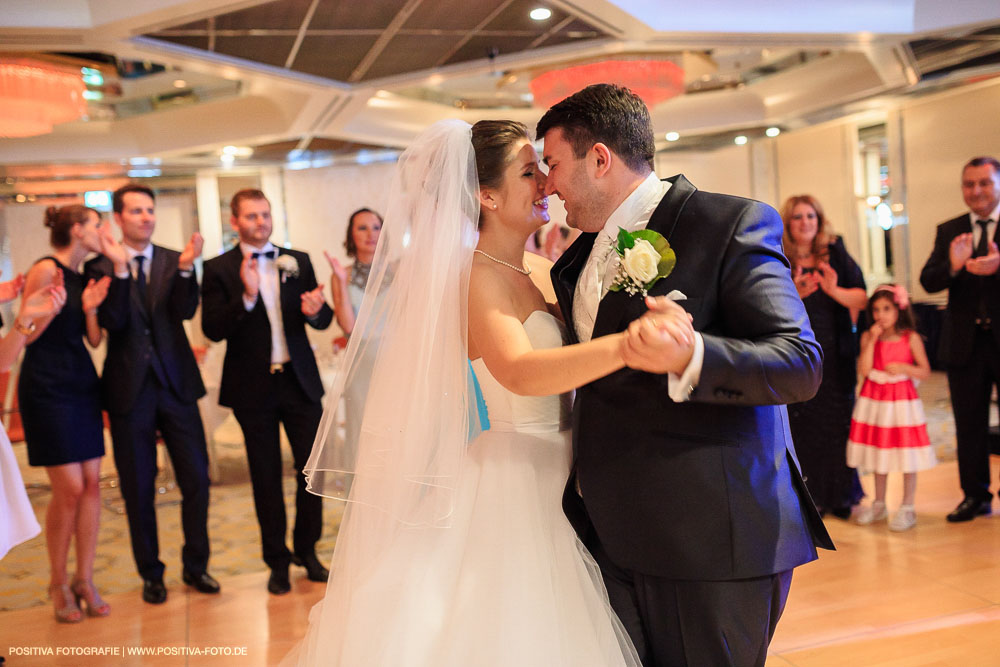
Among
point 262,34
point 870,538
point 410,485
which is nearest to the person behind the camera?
point 410,485

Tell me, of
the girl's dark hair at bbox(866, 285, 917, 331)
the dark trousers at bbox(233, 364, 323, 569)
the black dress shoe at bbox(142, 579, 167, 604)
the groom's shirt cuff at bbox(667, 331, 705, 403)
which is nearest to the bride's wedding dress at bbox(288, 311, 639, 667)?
the groom's shirt cuff at bbox(667, 331, 705, 403)

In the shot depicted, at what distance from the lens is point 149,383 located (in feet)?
13.7

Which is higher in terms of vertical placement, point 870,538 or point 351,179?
point 351,179

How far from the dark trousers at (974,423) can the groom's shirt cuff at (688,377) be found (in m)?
3.83

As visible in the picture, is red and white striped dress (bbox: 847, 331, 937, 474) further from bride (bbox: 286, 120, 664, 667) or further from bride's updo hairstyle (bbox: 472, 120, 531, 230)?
bride's updo hairstyle (bbox: 472, 120, 531, 230)

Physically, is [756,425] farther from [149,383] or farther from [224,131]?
[224,131]

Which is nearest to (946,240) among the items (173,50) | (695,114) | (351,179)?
(173,50)

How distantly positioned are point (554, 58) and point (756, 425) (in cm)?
548

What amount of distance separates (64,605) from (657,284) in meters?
3.53

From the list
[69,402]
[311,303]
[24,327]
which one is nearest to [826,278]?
[311,303]

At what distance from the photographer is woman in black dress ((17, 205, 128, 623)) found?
3.96 metres

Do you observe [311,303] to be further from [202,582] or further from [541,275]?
[541,275]

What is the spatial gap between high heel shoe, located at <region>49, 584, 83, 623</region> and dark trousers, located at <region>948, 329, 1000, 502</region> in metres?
4.69

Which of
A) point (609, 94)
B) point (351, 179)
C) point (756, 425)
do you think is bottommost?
point (756, 425)
